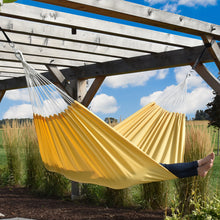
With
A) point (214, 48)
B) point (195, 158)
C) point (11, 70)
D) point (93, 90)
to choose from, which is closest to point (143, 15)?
point (214, 48)

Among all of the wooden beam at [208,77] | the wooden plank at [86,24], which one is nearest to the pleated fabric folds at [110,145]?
the wooden beam at [208,77]

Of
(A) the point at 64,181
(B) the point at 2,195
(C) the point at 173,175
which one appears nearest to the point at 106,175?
(C) the point at 173,175

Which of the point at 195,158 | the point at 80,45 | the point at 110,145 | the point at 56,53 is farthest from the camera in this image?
the point at 56,53

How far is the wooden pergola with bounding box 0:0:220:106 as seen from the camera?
2.43 m

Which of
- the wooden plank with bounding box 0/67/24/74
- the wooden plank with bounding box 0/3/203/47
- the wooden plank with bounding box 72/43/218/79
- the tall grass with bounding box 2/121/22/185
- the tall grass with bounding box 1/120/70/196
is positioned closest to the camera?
the wooden plank with bounding box 0/3/203/47

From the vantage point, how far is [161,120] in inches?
122

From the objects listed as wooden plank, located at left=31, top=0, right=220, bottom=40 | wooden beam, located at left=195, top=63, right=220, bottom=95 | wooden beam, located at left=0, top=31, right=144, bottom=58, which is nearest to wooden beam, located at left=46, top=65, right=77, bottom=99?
wooden beam, located at left=0, top=31, right=144, bottom=58

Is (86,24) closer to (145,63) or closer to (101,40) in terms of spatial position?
(101,40)

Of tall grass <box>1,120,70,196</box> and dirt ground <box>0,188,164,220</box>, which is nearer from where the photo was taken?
dirt ground <box>0,188,164,220</box>

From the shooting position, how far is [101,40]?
333 cm

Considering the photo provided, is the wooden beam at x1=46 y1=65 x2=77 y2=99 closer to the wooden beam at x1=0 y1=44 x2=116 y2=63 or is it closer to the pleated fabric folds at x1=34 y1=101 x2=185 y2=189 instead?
the wooden beam at x1=0 y1=44 x2=116 y2=63

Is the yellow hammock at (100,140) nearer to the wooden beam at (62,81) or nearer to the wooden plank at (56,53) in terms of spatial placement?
the wooden plank at (56,53)

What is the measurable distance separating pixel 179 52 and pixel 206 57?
0.42m

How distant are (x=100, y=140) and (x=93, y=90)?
1.88 metres
